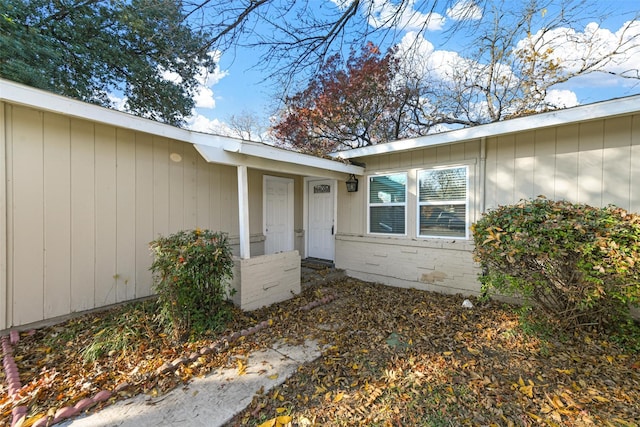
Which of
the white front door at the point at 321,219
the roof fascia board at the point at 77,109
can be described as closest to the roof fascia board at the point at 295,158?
the white front door at the point at 321,219

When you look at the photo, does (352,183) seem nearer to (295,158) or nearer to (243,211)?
(295,158)

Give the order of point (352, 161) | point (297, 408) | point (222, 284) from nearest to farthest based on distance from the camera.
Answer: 1. point (297, 408)
2. point (222, 284)
3. point (352, 161)

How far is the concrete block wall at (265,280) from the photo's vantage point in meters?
3.96

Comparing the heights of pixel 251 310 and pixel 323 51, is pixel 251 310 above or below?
below

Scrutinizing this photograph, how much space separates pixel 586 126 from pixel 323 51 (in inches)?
147

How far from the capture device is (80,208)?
348 centimetres

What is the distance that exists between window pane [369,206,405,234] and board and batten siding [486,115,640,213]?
1.52m

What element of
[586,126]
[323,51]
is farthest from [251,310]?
[586,126]

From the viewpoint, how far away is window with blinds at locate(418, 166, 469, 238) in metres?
4.69

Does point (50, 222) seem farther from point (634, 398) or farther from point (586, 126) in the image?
point (586, 126)

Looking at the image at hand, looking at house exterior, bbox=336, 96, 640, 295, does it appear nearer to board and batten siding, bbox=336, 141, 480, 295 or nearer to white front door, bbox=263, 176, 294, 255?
board and batten siding, bbox=336, 141, 480, 295

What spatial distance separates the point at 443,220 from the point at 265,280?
3283mm

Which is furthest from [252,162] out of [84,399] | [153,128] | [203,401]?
[84,399]

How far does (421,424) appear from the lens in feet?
6.41
